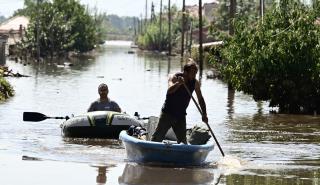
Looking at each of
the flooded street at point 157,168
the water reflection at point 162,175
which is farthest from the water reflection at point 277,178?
the water reflection at point 162,175

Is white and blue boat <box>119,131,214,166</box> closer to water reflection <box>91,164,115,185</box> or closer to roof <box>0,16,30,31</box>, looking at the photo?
water reflection <box>91,164,115,185</box>

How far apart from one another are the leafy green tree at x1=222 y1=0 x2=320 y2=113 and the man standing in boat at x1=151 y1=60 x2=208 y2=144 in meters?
12.0

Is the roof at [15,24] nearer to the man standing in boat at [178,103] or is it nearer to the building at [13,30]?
the building at [13,30]

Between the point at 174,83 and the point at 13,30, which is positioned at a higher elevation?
the point at 174,83

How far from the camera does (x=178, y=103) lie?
14719 millimetres

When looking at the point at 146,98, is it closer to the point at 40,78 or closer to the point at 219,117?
the point at 219,117

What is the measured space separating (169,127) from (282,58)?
486 inches

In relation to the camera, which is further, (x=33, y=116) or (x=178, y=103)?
(x=33, y=116)

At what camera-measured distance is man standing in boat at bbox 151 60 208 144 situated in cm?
1442

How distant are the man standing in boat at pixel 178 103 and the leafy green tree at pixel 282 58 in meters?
12.0

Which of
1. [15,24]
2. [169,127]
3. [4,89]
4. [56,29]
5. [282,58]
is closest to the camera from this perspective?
[169,127]

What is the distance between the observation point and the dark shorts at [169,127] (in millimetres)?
14781

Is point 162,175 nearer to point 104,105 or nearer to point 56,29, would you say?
point 104,105

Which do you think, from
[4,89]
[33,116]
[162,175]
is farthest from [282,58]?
[162,175]
